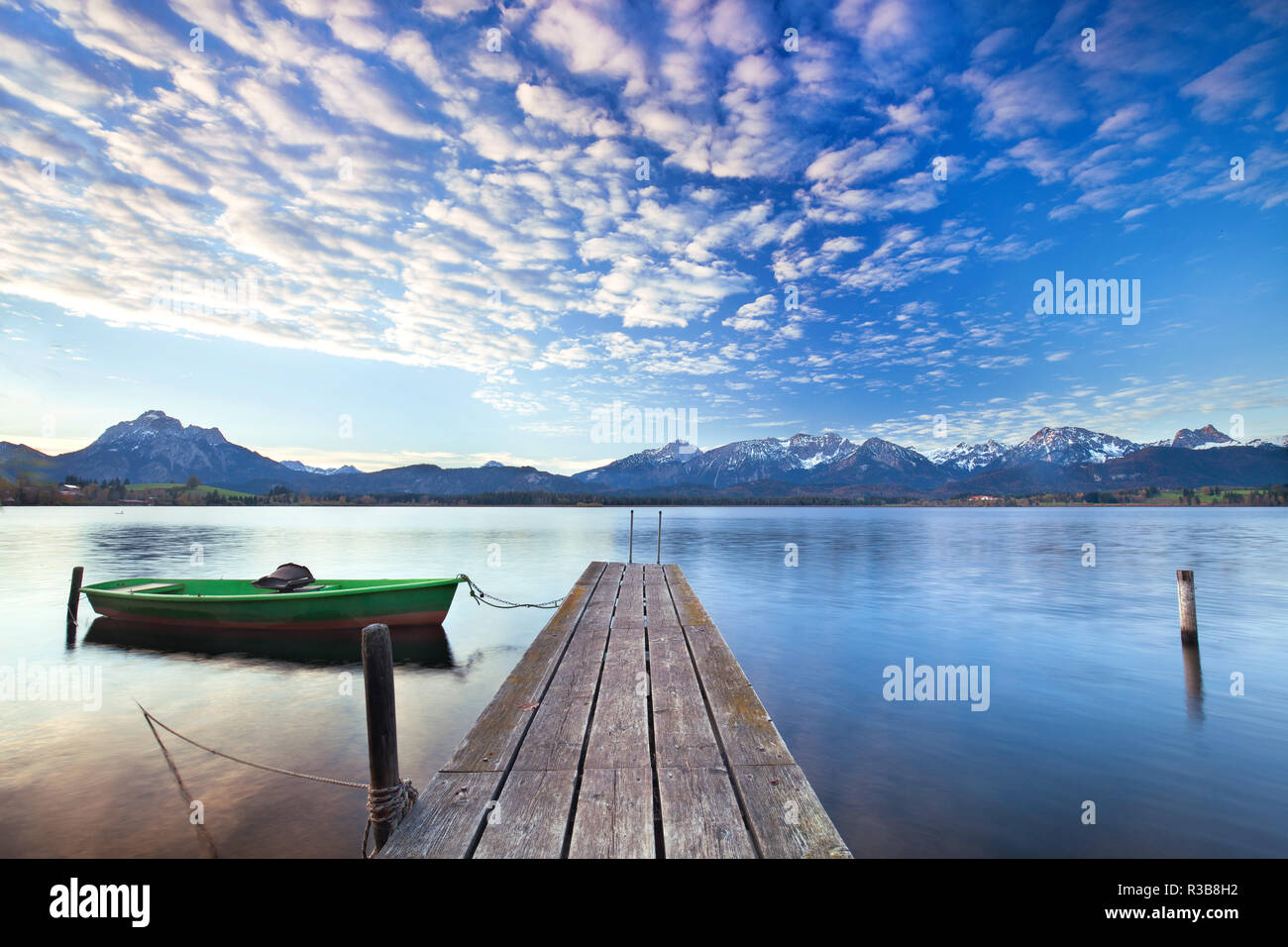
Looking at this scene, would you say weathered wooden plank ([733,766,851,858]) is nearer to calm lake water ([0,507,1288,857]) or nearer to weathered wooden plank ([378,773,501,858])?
weathered wooden plank ([378,773,501,858])

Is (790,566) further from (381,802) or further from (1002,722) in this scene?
(381,802)

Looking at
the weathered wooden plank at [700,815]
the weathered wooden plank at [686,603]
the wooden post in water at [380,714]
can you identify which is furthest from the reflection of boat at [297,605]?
the weathered wooden plank at [700,815]

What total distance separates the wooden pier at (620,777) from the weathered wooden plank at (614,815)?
12 mm

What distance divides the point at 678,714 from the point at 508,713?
2163 mm

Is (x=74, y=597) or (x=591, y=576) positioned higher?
(x=591, y=576)

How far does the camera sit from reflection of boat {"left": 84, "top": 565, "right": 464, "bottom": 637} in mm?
19078

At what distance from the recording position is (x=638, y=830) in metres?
4.72

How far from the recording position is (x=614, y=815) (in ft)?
16.3

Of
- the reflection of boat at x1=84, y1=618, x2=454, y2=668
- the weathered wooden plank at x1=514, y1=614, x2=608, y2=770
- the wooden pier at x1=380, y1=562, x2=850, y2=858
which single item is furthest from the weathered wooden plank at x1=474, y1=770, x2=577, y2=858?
the reflection of boat at x1=84, y1=618, x2=454, y2=668

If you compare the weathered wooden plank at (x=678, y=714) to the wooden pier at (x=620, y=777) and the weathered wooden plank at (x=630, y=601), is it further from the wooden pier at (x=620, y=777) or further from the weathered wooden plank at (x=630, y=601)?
the weathered wooden plank at (x=630, y=601)

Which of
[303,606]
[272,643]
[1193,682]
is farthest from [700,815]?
[272,643]

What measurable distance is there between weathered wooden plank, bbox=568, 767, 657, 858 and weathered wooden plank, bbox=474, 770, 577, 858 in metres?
0.13

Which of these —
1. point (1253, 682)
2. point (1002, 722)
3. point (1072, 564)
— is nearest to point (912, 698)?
point (1002, 722)

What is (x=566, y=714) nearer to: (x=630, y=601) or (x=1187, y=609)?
(x=630, y=601)
